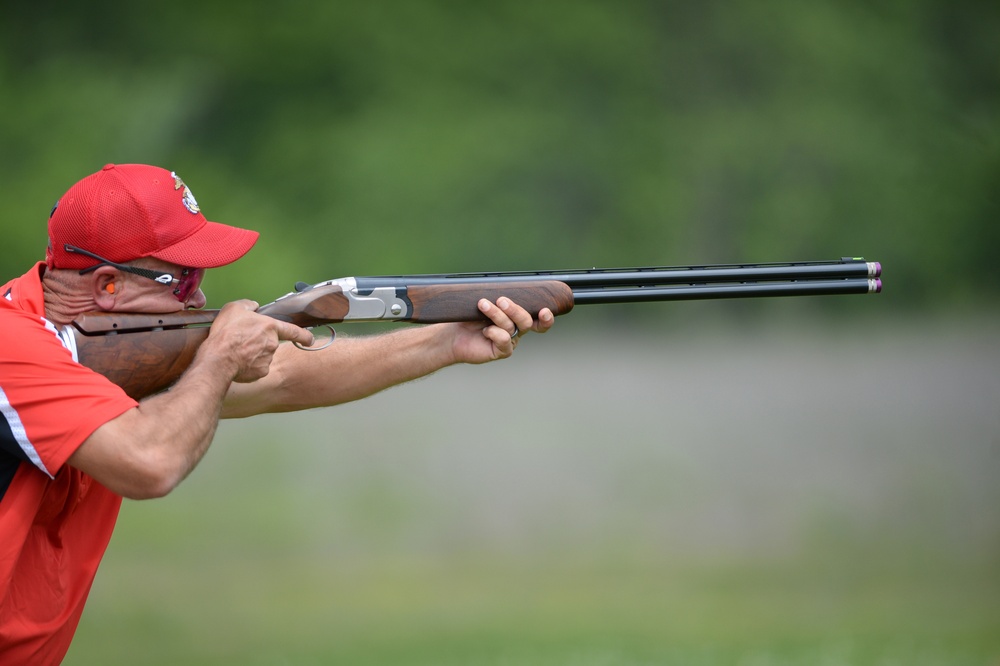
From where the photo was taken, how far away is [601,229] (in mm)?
4391

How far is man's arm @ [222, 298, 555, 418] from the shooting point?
2.61 m

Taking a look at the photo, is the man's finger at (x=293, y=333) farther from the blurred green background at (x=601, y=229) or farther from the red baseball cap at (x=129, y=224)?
the blurred green background at (x=601, y=229)

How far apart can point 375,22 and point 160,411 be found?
113 inches

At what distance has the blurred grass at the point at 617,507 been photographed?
389 cm

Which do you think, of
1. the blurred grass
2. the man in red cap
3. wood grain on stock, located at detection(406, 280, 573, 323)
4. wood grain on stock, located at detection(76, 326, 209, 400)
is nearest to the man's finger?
the man in red cap

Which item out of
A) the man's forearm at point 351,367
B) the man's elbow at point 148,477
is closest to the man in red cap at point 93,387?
the man's elbow at point 148,477

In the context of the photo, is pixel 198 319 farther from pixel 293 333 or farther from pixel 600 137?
pixel 600 137

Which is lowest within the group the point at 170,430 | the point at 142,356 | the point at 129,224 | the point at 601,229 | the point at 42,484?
the point at 42,484

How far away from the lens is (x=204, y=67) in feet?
14.1

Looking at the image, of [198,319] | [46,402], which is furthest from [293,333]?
[46,402]

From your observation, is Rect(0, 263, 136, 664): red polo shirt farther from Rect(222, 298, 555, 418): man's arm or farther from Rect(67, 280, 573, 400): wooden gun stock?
Rect(222, 298, 555, 418): man's arm

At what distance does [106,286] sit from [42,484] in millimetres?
447

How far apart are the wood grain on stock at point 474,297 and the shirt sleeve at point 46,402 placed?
80 centimetres

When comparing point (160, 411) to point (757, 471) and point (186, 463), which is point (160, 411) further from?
point (757, 471)
